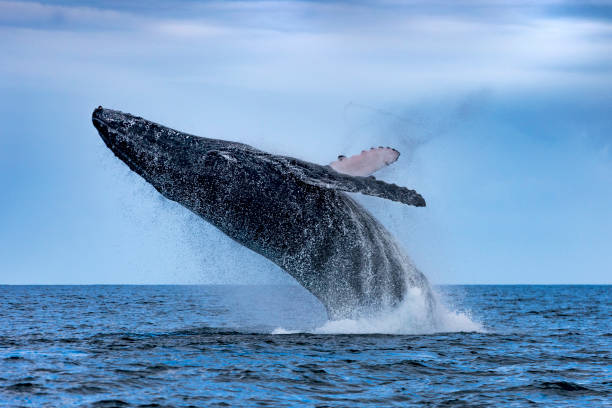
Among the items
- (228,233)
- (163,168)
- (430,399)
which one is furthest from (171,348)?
(430,399)

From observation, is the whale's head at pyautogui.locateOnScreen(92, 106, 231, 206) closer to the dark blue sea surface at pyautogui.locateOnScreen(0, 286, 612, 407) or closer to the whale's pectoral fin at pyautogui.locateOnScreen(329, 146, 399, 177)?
the whale's pectoral fin at pyautogui.locateOnScreen(329, 146, 399, 177)

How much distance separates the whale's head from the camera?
11.0m

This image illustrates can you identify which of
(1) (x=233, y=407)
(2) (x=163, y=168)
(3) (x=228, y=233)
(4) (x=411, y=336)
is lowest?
(1) (x=233, y=407)

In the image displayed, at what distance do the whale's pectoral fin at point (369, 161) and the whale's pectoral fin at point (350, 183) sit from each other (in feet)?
1.43

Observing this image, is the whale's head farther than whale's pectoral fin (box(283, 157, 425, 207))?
Yes

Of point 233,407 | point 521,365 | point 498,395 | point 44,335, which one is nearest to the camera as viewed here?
point 233,407

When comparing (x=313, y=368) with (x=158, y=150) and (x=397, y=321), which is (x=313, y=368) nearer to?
(x=397, y=321)

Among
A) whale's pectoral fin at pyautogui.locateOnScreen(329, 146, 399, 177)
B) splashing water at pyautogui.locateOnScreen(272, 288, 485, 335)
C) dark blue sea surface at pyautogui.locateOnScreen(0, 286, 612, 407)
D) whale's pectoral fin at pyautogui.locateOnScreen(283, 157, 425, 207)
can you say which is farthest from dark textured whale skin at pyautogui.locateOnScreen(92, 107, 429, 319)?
dark blue sea surface at pyautogui.locateOnScreen(0, 286, 612, 407)

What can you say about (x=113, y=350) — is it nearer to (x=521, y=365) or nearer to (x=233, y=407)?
Answer: (x=233, y=407)

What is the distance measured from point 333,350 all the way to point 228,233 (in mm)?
2383

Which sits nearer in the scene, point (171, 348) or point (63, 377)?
point (63, 377)

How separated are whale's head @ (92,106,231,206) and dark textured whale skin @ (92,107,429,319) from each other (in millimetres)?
14

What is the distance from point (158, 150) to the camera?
36.3 ft

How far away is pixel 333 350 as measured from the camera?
10.8 m
